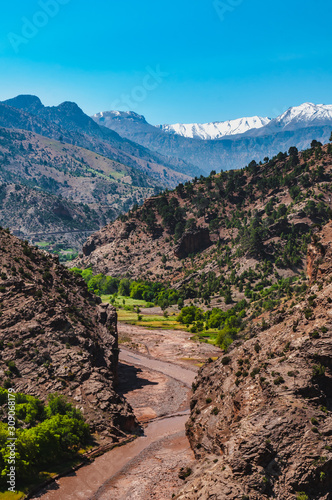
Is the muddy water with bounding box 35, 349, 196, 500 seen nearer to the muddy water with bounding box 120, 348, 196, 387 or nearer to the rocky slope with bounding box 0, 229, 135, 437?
the rocky slope with bounding box 0, 229, 135, 437

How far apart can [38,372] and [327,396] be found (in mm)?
52920

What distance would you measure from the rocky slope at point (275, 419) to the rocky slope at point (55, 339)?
1821 centimetres

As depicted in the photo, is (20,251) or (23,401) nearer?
(23,401)

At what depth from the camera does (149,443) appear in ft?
256

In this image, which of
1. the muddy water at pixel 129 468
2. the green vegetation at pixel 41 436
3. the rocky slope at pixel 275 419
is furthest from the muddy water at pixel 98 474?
the rocky slope at pixel 275 419

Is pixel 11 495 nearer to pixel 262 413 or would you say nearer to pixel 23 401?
pixel 23 401

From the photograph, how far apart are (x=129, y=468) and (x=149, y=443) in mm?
11029

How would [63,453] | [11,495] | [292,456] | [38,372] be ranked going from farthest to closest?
1. [38,372]
2. [63,453]
3. [11,495]
4. [292,456]

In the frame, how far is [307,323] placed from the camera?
207 feet

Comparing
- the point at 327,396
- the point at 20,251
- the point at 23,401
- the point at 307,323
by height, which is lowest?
the point at 23,401

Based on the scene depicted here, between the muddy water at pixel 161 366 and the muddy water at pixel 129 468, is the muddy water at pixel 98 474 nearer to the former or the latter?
the muddy water at pixel 129 468

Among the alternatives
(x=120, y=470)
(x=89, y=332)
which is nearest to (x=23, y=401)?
(x=120, y=470)

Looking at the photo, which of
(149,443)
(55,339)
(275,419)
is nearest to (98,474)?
(149,443)

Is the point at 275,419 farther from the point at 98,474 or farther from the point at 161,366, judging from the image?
the point at 161,366
